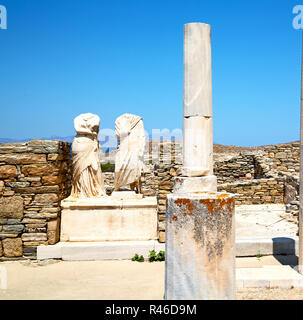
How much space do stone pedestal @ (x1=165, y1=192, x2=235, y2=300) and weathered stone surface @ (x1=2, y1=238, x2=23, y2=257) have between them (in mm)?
3711

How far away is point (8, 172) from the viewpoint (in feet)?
18.0

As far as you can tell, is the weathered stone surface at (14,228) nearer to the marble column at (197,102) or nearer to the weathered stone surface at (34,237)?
the weathered stone surface at (34,237)

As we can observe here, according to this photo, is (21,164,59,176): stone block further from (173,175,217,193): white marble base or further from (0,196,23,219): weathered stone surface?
(173,175,217,193): white marble base

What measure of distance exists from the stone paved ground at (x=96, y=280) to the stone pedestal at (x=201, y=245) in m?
1.48

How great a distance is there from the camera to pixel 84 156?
A: 19.7 ft

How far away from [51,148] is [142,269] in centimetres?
→ 260

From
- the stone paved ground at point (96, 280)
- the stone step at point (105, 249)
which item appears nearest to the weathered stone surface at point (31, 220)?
the stone step at point (105, 249)

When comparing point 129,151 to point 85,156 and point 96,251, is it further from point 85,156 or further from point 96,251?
point 96,251

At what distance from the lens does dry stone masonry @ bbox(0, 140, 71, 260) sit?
17.9 ft

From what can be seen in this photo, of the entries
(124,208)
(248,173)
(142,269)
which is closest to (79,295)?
(142,269)

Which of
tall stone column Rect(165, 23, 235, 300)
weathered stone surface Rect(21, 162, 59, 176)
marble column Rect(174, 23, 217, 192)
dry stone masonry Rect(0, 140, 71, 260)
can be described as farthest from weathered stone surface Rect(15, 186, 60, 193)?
tall stone column Rect(165, 23, 235, 300)

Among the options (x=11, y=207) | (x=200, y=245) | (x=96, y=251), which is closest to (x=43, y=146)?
(x=11, y=207)

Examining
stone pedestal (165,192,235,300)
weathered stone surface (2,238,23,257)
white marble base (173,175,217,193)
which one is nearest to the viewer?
stone pedestal (165,192,235,300)

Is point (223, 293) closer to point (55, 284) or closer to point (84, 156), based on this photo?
point (55, 284)
